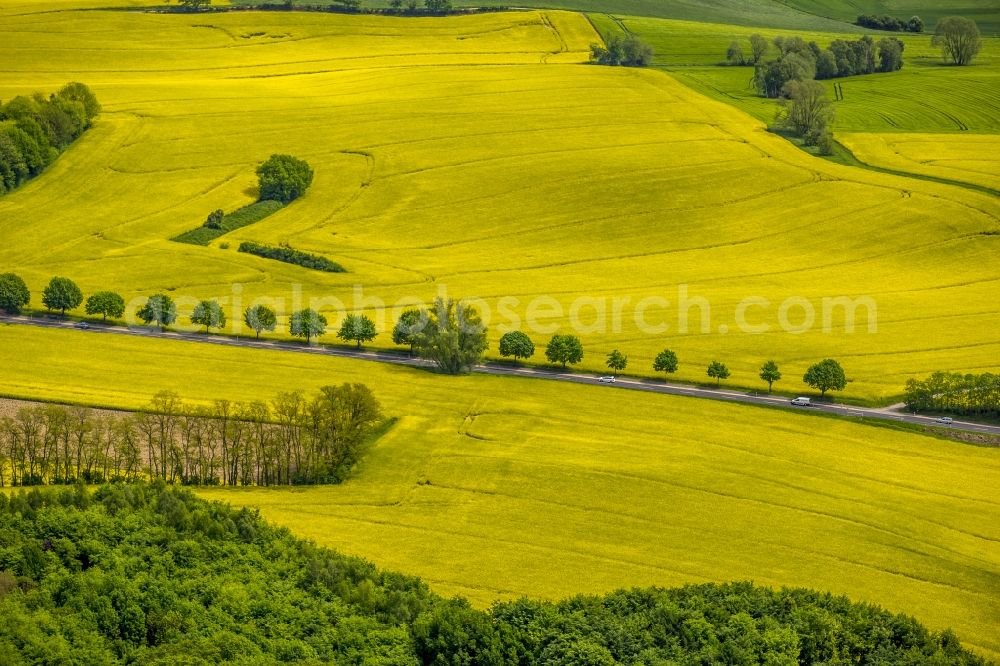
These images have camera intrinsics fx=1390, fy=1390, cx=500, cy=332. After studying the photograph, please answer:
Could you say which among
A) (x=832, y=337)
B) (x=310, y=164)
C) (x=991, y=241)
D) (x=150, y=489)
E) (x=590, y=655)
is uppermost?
(x=310, y=164)

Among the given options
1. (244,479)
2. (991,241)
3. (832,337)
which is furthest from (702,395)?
(991,241)

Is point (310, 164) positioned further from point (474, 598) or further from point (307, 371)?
point (474, 598)

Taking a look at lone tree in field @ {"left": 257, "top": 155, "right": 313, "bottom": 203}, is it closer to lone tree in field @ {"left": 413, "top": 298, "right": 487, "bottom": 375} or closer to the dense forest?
lone tree in field @ {"left": 413, "top": 298, "right": 487, "bottom": 375}

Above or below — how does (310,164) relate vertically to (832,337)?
above

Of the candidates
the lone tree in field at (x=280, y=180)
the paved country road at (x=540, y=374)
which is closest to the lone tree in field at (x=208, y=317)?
the paved country road at (x=540, y=374)

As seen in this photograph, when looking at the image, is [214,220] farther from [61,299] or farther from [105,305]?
[61,299]

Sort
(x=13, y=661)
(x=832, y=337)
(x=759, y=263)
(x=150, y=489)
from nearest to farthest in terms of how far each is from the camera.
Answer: (x=13, y=661) → (x=150, y=489) → (x=832, y=337) → (x=759, y=263)
